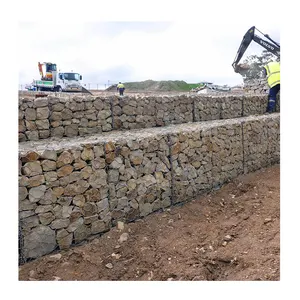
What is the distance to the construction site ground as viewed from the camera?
3.56 meters

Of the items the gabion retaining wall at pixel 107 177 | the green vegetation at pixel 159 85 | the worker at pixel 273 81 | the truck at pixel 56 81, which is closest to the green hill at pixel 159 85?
the green vegetation at pixel 159 85

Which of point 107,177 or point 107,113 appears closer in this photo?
point 107,177

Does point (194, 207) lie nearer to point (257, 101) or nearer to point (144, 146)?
point (144, 146)

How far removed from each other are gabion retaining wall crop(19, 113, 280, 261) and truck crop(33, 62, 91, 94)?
1148 cm

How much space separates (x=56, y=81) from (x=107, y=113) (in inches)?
440

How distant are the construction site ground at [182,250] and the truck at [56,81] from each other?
40.5 ft

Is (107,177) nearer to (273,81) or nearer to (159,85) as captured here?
(273,81)

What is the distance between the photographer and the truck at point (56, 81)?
15.7m

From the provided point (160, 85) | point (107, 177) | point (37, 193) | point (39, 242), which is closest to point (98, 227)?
point (107, 177)

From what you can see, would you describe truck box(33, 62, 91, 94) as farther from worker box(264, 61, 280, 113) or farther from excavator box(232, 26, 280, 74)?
worker box(264, 61, 280, 113)

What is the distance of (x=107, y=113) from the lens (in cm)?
577

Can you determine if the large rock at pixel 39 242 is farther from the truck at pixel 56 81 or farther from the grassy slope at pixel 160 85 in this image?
the grassy slope at pixel 160 85

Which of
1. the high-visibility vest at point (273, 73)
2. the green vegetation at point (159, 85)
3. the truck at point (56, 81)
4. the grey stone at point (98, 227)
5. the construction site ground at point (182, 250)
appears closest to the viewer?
the construction site ground at point (182, 250)

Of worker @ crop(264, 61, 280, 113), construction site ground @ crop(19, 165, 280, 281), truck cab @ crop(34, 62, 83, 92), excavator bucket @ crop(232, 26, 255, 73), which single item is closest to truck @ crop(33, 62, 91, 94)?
truck cab @ crop(34, 62, 83, 92)
